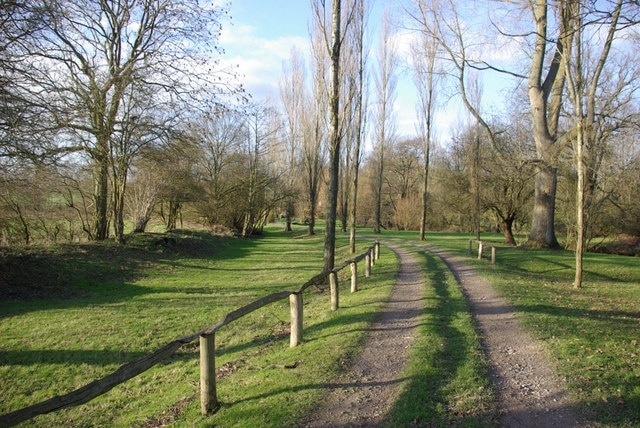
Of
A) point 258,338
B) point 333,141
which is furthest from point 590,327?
point 333,141

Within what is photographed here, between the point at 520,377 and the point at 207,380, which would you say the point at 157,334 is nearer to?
the point at 207,380

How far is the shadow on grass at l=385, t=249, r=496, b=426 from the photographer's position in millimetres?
3797


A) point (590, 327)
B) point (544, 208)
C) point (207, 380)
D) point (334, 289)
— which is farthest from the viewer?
point (544, 208)

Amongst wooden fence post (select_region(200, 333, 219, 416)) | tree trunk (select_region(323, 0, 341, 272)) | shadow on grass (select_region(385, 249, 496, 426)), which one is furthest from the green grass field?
tree trunk (select_region(323, 0, 341, 272))

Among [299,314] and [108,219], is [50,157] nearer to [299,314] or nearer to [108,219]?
[299,314]

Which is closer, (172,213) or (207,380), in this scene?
(207,380)

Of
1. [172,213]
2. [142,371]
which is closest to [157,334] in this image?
[142,371]

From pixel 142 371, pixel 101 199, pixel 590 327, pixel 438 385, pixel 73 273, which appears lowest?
pixel 73 273

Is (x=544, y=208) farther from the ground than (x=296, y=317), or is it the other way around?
(x=544, y=208)

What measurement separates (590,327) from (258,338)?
5609 mm

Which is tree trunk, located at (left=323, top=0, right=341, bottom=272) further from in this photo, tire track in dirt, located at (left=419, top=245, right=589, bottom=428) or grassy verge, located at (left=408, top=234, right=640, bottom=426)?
tire track in dirt, located at (left=419, top=245, right=589, bottom=428)

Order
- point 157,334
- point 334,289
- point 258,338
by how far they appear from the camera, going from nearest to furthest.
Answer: point 258,338 → point 157,334 → point 334,289

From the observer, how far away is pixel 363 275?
44.6 feet

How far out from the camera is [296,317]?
21.4ft
